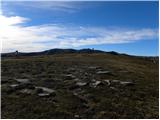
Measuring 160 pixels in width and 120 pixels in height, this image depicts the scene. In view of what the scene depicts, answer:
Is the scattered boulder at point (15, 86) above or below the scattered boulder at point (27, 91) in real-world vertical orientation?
above

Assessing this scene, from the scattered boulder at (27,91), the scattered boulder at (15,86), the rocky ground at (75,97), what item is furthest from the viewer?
the scattered boulder at (15,86)

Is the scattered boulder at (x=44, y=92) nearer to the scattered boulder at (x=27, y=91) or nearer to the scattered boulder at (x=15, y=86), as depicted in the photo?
the scattered boulder at (x=27, y=91)

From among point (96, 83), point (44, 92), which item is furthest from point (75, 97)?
point (96, 83)

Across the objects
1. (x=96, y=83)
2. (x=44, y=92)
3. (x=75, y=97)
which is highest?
(x=96, y=83)

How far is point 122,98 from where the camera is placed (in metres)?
21.2

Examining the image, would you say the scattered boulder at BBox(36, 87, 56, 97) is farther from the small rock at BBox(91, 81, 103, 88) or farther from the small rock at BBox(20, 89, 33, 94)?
the small rock at BBox(91, 81, 103, 88)

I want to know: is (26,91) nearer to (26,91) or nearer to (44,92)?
(26,91)

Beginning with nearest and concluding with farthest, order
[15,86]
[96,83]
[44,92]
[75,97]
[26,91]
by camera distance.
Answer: [75,97], [44,92], [26,91], [15,86], [96,83]

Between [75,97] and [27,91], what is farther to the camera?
[27,91]

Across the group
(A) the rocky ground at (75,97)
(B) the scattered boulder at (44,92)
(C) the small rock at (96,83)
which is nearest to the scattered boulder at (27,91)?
(A) the rocky ground at (75,97)

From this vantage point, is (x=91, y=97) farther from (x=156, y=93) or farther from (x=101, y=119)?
(x=156, y=93)

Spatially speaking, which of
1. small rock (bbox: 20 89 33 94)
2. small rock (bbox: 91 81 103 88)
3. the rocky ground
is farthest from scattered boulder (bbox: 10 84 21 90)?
small rock (bbox: 91 81 103 88)

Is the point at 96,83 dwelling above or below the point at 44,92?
above

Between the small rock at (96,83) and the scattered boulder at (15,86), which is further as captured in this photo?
the small rock at (96,83)
